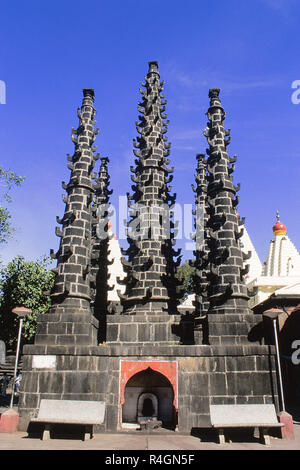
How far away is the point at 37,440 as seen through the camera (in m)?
9.73

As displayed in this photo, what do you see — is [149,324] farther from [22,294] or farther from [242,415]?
[22,294]

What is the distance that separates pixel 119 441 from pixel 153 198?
963 centimetres

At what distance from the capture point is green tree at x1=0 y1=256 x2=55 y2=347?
24.2 meters

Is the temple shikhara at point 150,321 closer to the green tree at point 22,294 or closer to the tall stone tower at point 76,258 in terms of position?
the tall stone tower at point 76,258

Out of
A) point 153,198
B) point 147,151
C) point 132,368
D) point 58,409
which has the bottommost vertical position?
point 58,409

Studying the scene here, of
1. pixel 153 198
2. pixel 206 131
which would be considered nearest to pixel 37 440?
pixel 153 198

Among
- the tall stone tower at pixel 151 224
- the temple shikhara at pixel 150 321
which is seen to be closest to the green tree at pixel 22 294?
the temple shikhara at pixel 150 321

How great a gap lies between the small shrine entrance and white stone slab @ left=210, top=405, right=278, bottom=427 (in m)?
2.26

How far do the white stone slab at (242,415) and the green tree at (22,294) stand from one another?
54.9ft

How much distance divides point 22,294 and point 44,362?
1393 cm

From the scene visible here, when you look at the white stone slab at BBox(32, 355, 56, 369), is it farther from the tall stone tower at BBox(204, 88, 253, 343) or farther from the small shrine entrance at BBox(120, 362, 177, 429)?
the tall stone tower at BBox(204, 88, 253, 343)

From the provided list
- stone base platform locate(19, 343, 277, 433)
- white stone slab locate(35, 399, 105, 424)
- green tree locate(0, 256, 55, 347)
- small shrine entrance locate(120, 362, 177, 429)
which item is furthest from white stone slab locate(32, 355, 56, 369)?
green tree locate(0, 256, 55, 347)
